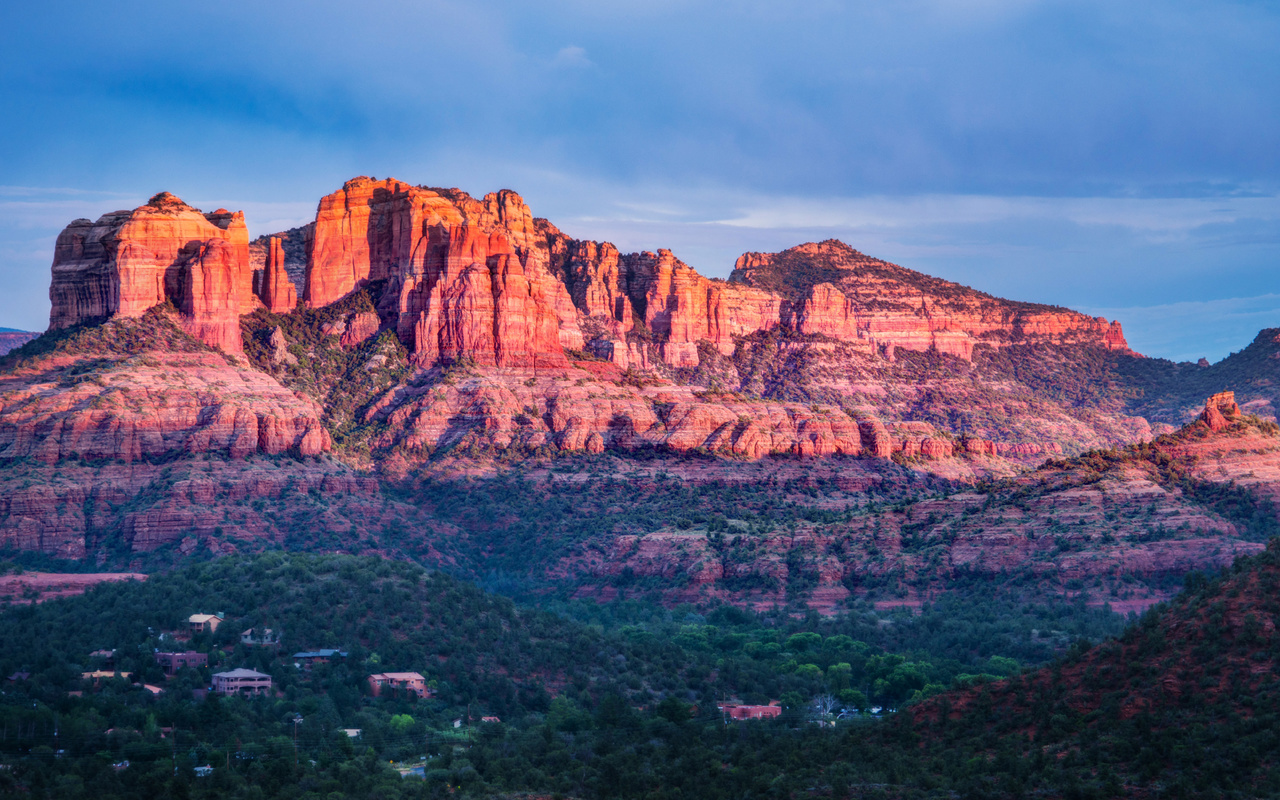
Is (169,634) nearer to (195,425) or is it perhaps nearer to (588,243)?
(195,425)

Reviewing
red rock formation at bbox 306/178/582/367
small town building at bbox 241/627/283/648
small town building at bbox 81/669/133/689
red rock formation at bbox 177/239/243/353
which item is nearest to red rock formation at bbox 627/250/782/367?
red rock formation at bbox 306/178/582/367

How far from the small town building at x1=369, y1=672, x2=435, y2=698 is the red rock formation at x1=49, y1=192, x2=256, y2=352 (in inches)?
2636

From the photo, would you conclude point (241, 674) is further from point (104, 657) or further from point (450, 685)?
point (450, 685)

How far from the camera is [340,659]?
7638 centimetres

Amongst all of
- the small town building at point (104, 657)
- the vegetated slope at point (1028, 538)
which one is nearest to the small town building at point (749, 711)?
the small town building at point (104, 657)

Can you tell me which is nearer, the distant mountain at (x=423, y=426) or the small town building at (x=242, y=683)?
the small town building at (x=242, y=683)

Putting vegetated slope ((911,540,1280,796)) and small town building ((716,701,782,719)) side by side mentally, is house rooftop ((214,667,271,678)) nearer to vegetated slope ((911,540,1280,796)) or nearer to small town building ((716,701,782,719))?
small town building ((716,701,782,719))

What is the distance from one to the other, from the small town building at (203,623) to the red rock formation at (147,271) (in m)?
58.9

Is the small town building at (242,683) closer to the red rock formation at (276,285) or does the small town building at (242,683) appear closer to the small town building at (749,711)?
the small town building at (749,711)

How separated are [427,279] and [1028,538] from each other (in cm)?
7046

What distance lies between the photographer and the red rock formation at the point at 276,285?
497ft

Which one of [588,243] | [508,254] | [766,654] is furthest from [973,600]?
[588,243]

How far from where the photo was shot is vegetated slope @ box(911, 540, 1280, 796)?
44.2 metres

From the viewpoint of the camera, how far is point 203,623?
7831 centimetres
